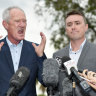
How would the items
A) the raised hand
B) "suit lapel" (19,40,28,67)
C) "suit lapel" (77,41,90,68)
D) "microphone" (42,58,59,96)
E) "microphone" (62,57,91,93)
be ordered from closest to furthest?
1. "microphone" (62,57,91,93)
2. "microphone" (42,58,59,96)
3. the raised hand
4. "suit lapel" (19,40,28,67)
5. "suit lapel" (77,41,90,68)

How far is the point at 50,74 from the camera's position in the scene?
378cm

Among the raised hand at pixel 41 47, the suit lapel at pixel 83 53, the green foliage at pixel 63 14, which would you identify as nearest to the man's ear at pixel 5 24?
the raised hand at pixel 41 47

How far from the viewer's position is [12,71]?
4.75 m

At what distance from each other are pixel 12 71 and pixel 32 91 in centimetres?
49

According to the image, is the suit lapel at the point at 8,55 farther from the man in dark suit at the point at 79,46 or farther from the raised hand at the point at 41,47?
the man in dark suit at the point at 79,46

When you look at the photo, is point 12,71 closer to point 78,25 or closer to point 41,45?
point 41,45

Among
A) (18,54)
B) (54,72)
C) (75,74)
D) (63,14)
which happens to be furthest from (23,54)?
(63,14)

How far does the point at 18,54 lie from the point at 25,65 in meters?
0.23

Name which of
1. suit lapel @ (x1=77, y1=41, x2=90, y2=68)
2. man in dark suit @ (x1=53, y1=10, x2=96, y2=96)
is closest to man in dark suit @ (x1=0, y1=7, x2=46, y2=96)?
man in dark suit @ (x1=53, y1=10, x2=96, y2=96)

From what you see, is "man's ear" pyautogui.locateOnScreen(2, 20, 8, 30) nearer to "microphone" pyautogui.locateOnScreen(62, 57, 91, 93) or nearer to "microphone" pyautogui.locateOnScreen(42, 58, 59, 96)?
"microphone" pyautogui.locateOnScreen(42, 58, 59, 96)

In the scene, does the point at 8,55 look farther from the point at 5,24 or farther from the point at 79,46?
A: the point at 79,46

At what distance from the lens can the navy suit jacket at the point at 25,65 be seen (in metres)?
4.73

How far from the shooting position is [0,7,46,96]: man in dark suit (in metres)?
4.75

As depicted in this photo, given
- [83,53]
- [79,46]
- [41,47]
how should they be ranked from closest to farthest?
1. [41,47]
2. [83,53]
3. [79,46]
